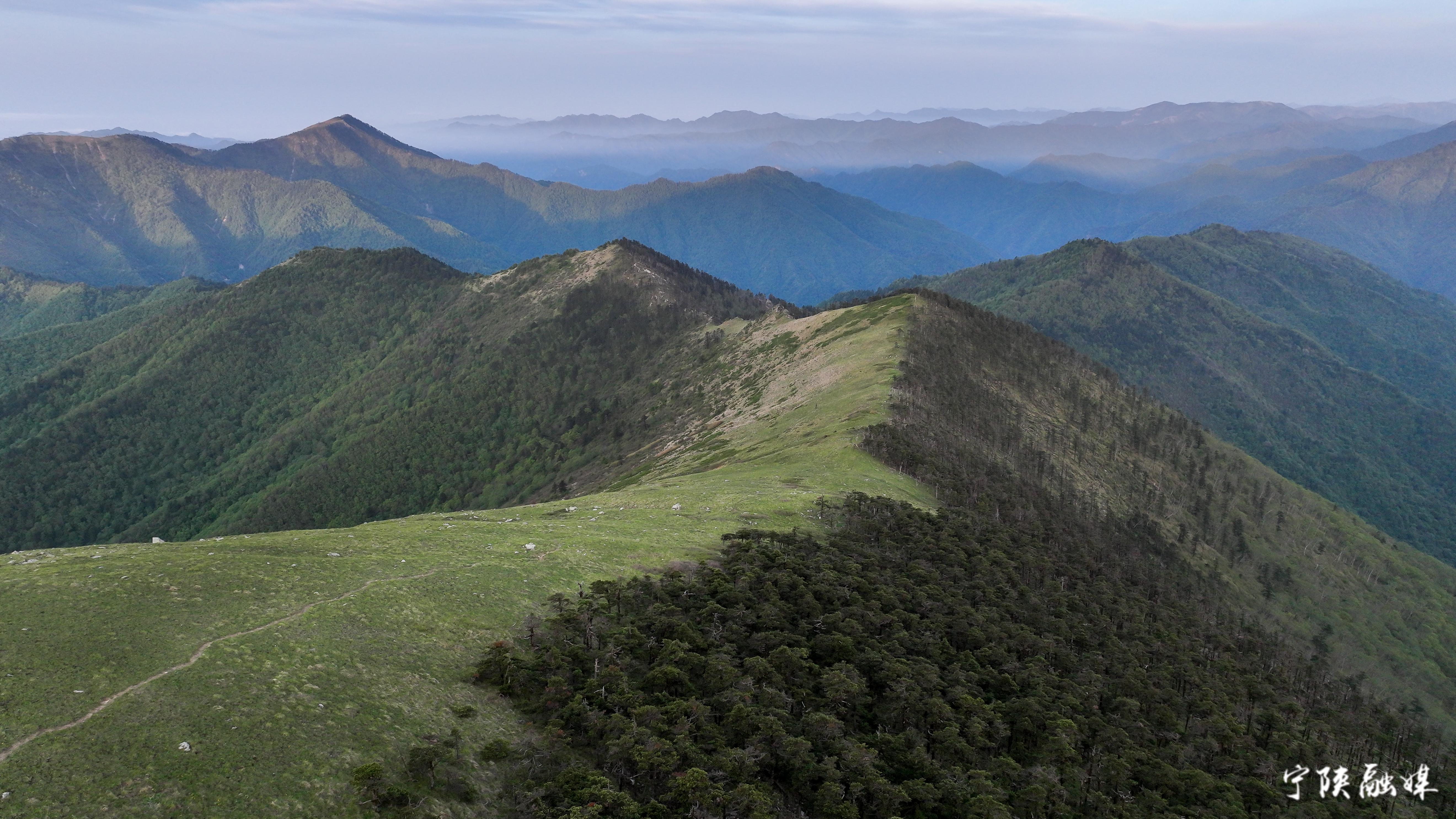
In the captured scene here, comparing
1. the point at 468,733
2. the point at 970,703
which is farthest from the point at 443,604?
the point at 970,703

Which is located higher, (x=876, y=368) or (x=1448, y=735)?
(x=876, y=368)

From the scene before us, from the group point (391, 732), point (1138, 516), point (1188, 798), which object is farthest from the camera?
point (1138, 516)

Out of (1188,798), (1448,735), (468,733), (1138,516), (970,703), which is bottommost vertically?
(1448,735)

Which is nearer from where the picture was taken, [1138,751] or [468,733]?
[468,733]

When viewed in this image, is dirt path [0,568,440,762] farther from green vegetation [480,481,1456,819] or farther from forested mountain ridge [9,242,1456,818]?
green vegetation [480,481,1456,819]

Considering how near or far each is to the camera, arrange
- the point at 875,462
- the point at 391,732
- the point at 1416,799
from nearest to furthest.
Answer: the point at 391,732 < the point at 1416,799 < the point at 875,462

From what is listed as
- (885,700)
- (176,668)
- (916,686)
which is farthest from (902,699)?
(176,668)

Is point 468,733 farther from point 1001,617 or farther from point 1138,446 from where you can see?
point 1138,446

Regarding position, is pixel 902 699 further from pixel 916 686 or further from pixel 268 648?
pixel 268 648
